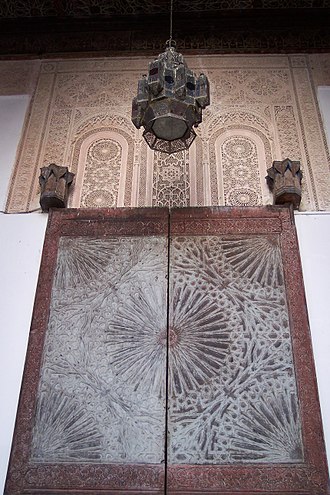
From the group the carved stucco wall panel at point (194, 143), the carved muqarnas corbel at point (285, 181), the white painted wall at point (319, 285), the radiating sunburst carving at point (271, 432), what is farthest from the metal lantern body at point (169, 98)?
the radiating sunburst carving at point (271, 432)

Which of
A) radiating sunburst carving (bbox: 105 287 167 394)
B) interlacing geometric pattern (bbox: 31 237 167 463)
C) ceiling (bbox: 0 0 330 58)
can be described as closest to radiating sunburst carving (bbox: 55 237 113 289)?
interlacing geometric pattern (bbox: 31 237 167 463)

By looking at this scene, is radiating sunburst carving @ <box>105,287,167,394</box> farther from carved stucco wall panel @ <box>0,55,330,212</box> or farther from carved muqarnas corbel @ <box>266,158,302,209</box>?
carved muqarnas corbel @ <box>266,158,302,209</box>

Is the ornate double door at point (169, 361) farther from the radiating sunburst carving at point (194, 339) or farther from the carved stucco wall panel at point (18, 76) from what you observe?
the carved stucco wall panel at point (18, 76)

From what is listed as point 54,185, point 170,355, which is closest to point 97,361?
point 170,355

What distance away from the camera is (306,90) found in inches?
133

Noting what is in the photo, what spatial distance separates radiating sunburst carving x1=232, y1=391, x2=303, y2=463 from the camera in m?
2.39

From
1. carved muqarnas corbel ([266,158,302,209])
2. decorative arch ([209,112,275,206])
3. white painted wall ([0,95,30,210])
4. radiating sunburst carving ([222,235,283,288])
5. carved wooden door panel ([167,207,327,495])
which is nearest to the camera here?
carved wooden door panel ([167,207,327,495])

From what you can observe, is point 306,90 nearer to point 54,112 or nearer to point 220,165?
point 220,165

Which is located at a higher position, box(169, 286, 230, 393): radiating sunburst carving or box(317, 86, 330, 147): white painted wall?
box(317, 86, 330, 147): white painted wall

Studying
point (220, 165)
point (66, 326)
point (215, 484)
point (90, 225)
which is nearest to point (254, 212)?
point (220, 165)

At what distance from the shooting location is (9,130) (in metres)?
3.32

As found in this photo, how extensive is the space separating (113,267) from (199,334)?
1.69 ft

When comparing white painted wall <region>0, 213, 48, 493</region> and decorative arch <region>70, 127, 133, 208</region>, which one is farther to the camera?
decorative arch <region>70, 127, 133, 208</region>

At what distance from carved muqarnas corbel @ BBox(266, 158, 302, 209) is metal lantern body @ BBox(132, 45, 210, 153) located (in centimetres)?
52
